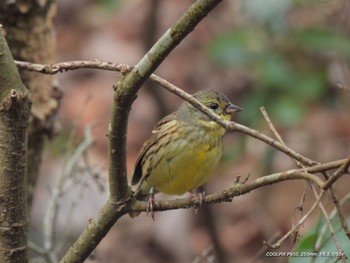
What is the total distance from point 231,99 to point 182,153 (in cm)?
370

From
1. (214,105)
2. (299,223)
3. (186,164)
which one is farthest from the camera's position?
(214,105)

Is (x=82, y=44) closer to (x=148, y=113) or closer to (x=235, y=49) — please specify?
(x=148, y=113)

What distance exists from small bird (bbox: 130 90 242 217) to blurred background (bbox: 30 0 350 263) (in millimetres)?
225

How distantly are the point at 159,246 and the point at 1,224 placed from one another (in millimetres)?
4482

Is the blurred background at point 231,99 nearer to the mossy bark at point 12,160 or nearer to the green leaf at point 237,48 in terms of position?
the green leaf at point 237,48

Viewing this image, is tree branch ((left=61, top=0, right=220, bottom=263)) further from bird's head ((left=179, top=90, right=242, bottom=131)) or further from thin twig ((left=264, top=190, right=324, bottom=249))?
bird's head ((left=179, top=90, right=242, bottom=131))

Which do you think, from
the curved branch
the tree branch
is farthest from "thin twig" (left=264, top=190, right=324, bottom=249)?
the tree branch

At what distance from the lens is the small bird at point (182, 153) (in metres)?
3.55

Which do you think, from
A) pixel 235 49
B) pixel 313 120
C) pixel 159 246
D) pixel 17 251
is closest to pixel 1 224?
pixel 17 251

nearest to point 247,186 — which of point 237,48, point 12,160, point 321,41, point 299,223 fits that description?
point 299,223

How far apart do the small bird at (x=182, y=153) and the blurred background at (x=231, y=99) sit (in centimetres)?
23

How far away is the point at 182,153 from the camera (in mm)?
3637

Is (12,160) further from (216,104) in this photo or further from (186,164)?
(216,104)

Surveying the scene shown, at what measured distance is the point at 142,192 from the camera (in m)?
3.79
